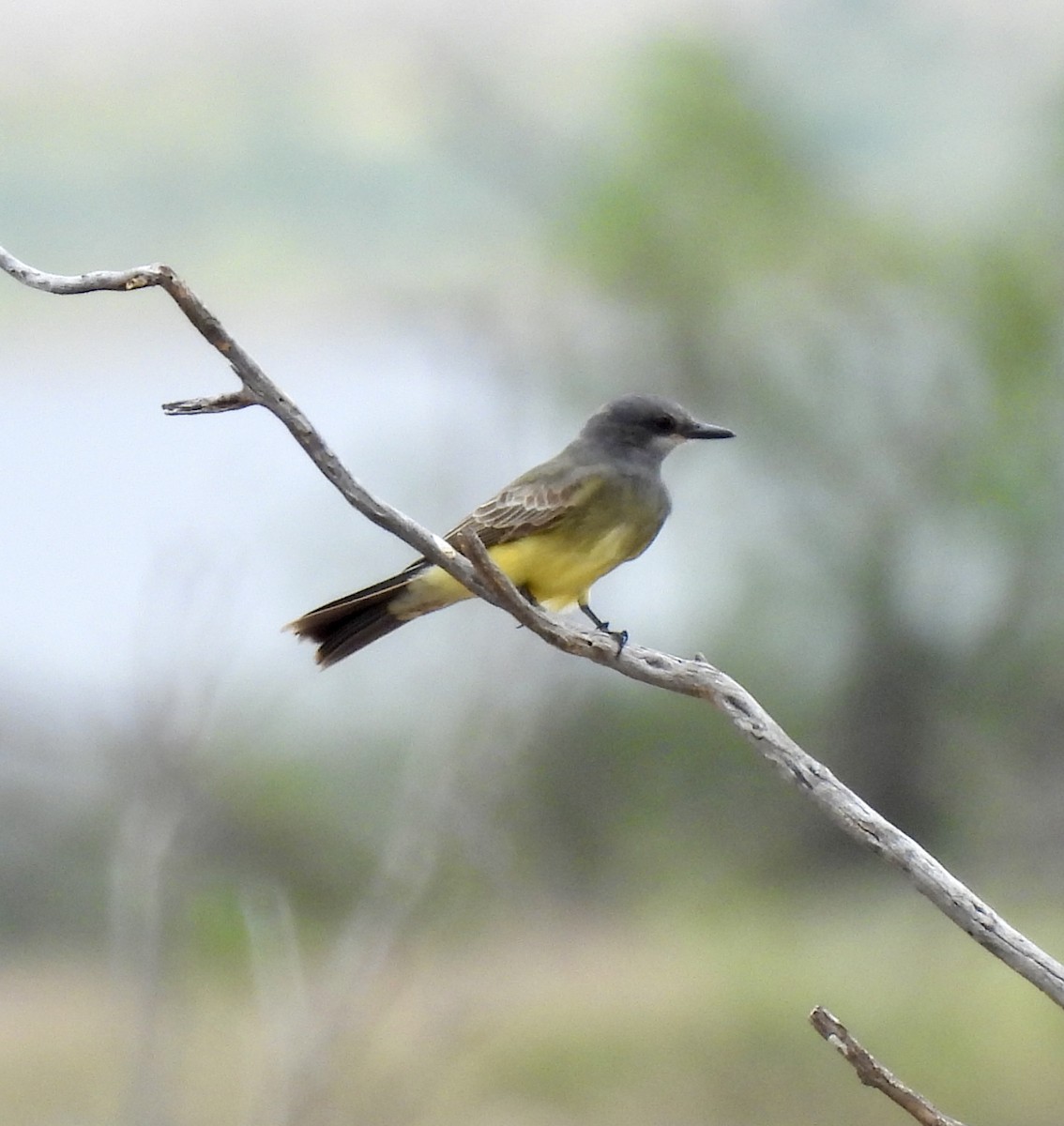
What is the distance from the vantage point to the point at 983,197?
5.19m

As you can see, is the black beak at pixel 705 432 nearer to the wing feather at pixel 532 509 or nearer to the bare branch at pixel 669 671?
the wing feather at pixel 532 509

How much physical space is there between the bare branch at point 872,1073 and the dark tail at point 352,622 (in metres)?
0.63

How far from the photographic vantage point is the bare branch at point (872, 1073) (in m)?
0.74

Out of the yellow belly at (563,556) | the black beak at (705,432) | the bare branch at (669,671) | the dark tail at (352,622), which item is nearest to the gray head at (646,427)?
the black beak at (705,432)

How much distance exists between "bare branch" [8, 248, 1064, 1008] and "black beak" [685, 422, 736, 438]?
0.55 metres

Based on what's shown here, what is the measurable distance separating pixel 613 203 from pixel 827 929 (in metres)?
2.18

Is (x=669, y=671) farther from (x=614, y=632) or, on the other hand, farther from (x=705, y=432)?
(x=705, y=432)

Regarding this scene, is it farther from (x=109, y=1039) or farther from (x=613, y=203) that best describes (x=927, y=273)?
(x=109, y=1039)

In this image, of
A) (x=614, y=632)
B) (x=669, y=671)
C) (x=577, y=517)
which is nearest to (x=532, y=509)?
(x=577, y=517)

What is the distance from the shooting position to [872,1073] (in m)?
0.75

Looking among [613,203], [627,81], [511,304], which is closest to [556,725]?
[511,304]

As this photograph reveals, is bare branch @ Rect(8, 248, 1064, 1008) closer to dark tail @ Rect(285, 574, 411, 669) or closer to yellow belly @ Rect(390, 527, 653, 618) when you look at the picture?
dark tail @ Rect(285, 574, 411, 669)

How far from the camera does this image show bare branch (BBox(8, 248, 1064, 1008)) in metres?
0.79

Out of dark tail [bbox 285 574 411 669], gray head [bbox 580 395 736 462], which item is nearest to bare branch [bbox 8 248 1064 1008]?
dark tail [bbox 285 574 411 669]
